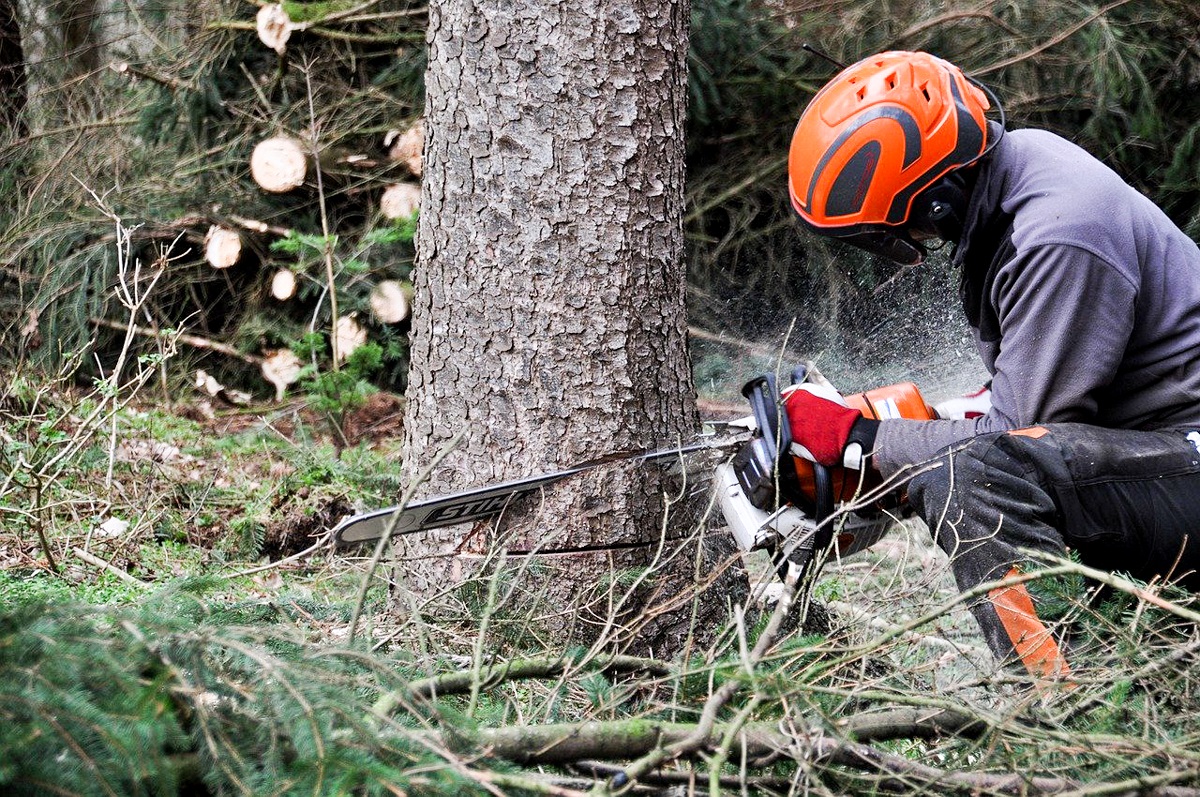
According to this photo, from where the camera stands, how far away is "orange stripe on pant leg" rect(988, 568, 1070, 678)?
7.98ft

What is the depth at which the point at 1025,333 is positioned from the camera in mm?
2789

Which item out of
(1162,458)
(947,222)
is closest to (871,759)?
(1162,458)

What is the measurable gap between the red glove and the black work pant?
8.9 inches

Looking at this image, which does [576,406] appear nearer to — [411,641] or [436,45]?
[411,641]

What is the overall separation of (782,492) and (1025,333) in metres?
0.78

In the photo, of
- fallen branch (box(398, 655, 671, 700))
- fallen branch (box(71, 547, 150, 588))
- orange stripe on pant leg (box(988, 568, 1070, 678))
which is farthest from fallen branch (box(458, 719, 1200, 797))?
fallen branch (box(71, 547, 150, 588))

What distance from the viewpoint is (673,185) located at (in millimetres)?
2977

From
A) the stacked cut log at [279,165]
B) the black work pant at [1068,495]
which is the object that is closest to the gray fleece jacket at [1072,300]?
the black work pant at [1068,495]

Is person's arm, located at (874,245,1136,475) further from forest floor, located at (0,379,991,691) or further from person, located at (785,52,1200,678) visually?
forest floor, located at (0,379,991,691)

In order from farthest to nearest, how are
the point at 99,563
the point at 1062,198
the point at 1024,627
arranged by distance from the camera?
the point at 99,563 → the point at 1062,198 → the point at 1024,627

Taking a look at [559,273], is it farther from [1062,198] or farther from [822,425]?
[1062,198]

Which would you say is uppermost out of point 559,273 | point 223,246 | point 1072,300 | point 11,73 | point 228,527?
point 11,73

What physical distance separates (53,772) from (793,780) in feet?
3.32

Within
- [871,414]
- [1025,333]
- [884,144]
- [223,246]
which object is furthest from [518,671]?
[223,246]
